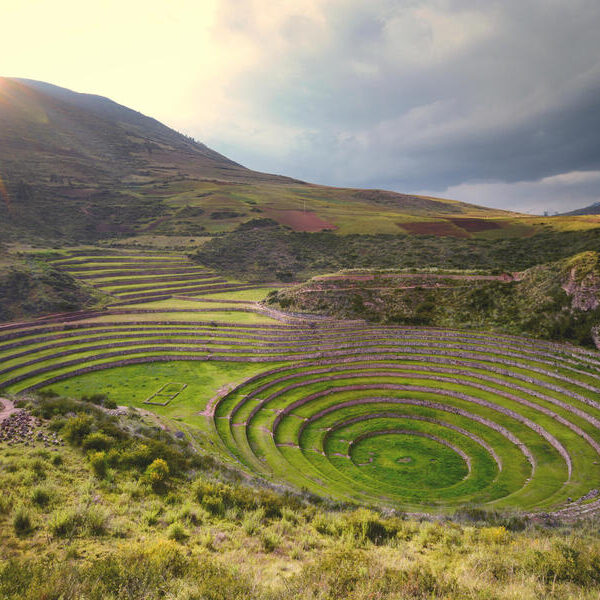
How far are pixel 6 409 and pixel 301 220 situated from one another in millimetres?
87007

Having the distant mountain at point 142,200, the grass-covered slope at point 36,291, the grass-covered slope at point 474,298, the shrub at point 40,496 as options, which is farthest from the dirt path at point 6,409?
the distant mountain at point 142,200

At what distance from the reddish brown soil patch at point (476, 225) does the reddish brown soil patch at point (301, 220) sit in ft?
106

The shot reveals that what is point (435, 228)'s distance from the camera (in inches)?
3172

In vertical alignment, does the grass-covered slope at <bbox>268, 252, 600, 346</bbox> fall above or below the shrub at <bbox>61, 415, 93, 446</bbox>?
above

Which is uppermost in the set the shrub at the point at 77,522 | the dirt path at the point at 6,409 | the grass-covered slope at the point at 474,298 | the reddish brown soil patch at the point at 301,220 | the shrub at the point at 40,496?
the reddish brown soil patch at the point at 301,220

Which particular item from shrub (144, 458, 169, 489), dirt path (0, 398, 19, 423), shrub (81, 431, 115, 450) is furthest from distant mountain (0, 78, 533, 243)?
shrub (81, 431, 115, 450)

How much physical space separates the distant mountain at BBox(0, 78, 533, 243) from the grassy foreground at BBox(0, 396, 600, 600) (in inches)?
2995

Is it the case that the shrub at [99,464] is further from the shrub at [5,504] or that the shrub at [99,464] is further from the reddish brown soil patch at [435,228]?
the reddish brown soil patch at [435,228]

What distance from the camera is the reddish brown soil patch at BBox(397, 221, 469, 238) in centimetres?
7600

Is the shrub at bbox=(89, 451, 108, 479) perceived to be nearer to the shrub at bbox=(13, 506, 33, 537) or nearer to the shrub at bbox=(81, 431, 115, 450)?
the shrub at bbox=(81, 431, 115, 450)

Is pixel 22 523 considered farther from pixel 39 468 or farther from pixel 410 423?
pixel 410 423

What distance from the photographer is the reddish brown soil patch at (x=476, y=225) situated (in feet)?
251

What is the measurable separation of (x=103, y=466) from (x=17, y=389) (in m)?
21.1

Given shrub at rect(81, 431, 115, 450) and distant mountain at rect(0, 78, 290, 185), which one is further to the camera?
distant mountain at rect(0, 78, 290, 185)
